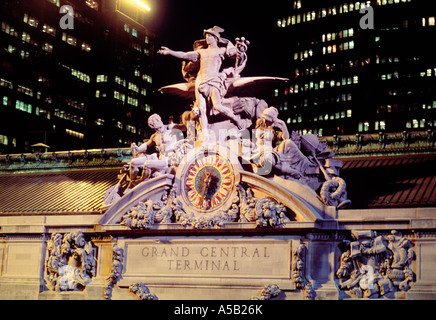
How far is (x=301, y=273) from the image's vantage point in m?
→ 28.5

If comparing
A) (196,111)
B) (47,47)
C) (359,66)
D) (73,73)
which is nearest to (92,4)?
(73,73)

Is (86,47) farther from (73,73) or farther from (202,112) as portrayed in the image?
(202,112)

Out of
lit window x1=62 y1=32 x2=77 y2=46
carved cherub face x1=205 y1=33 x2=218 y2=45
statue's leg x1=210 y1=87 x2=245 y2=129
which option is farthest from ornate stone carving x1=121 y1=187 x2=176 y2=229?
lit window x1=62 y1=32 x2=77 y2=46

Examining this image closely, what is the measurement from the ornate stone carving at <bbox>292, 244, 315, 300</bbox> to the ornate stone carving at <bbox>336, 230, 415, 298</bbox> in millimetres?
1267

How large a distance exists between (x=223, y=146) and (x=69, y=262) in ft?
30.8

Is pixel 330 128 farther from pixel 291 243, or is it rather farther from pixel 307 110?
pixel 291 243

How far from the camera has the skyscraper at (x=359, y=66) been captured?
368 ft

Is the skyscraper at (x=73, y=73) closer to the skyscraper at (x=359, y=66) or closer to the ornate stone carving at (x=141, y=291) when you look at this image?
the skyscraper at (x=359, y=66)

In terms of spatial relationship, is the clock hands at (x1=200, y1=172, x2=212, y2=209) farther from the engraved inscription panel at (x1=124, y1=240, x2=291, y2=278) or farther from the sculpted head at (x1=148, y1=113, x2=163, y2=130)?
the sculpted head at (x1=148, y1=113, x2=163, y2=130)

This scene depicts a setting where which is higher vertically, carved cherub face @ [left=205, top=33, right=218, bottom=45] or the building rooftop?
carved cherub face @ [left=205, top=33, right=218, bottom=45]

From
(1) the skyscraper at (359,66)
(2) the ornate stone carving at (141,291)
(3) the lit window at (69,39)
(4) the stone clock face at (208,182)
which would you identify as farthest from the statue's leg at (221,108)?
(3) the lit window at (69,39)

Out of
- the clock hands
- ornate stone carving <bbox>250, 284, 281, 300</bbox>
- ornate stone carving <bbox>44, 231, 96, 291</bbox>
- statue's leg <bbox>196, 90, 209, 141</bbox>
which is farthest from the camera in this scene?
ornate stone carving <bbox>44, 231, 96, 291</bbox>

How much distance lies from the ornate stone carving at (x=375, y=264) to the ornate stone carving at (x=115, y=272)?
9927 mm

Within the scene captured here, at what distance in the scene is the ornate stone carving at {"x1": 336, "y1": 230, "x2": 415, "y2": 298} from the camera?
89.7ft
